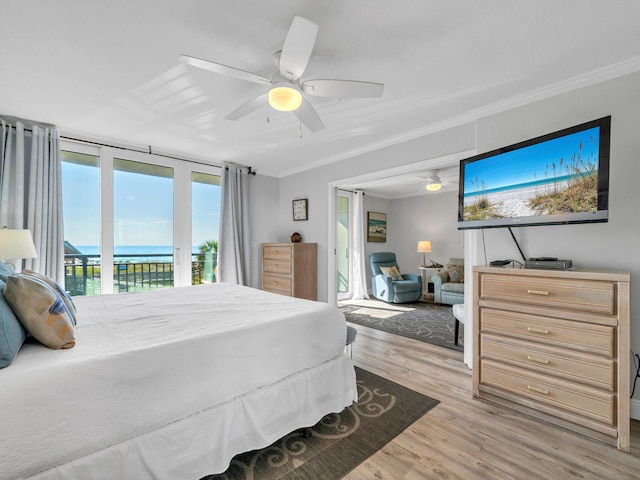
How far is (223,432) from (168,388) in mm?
393

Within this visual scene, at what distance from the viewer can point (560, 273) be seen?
6.22ft

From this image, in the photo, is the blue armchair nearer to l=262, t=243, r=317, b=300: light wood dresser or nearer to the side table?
the side table

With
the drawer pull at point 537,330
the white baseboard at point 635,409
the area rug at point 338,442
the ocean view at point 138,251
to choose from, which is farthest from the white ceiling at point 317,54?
the area rug at point 338,442

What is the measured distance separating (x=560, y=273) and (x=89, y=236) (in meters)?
4.67

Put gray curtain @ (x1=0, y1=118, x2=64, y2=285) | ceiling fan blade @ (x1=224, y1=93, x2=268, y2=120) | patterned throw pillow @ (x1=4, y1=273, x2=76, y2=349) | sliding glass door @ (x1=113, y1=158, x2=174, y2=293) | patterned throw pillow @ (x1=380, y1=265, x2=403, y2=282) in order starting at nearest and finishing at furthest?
patterned throw pillow @ (x1=4, y1=273, x2=76, y2=349) < ceiling fan blade @ (x1=224, y1=93, x2=268, y2=120) < gray curtain @ (x1=0, y1=118, x2=64, y2=285) < sliding glass door @ (x1=113, y1=158, x2=174, y2=293) < patterned throw pillow @ (x1=380, y1=265, x2=403, y2=282)

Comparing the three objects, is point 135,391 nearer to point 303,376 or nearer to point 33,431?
point 33,431

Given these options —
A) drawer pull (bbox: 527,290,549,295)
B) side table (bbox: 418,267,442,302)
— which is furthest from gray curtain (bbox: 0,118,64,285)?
side table (bbox: 418,267,442,302)

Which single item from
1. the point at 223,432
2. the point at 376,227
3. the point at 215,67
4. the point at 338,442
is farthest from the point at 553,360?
the point at 376,227

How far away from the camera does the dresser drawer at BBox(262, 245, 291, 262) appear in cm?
437

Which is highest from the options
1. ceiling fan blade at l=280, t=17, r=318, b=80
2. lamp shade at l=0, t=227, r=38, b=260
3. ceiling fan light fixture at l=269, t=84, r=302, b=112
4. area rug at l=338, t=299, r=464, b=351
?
ceiling fan blade at l=280, t=17, r=318, b=80

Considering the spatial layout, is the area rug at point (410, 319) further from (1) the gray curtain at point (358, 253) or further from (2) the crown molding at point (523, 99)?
(2) the crown molding at point (523, 99)

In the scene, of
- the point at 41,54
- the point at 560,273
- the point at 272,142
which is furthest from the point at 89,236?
the point at 560,273

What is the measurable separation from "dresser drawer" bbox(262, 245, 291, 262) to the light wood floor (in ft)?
8.70

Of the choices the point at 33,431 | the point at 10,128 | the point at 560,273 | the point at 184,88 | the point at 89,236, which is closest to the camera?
the point at 33,431
